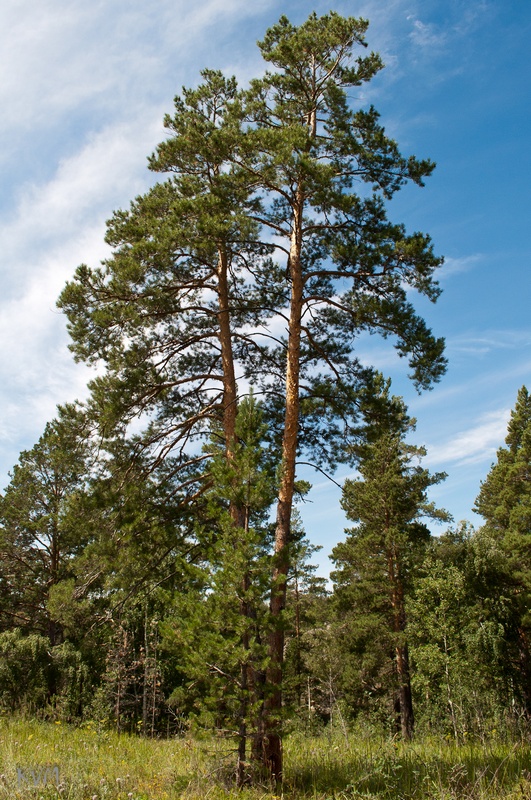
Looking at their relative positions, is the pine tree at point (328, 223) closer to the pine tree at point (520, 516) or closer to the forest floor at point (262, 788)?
the forest floor at point (262, 788)

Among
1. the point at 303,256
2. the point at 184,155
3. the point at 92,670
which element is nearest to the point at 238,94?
the point at 184,155

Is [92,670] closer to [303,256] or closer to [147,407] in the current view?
[147,407]

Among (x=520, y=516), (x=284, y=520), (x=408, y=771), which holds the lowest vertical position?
(x=408, y=771)

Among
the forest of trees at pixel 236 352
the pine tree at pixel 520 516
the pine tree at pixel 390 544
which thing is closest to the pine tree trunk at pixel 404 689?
the pine tree at pixel 390 544

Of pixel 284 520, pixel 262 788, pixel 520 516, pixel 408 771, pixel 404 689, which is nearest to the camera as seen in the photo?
pixel 262 788

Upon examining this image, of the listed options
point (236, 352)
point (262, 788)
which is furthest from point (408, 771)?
point (236, 352)

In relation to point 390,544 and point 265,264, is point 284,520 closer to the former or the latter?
point 265,264

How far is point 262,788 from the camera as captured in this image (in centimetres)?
650

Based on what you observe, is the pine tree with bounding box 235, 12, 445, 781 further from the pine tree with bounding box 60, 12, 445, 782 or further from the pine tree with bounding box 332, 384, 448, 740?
the pine tree with bounding box 332, 384, 448, 740

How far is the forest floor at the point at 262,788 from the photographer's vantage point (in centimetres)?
562

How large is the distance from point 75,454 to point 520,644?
19.7 metres

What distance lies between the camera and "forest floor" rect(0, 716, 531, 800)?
5.62m

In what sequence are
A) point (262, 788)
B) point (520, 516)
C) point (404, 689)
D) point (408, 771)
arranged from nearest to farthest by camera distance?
point (262, 788), point (408, 771), point (404, 689), point (520, 516)

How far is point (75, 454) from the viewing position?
984cm
